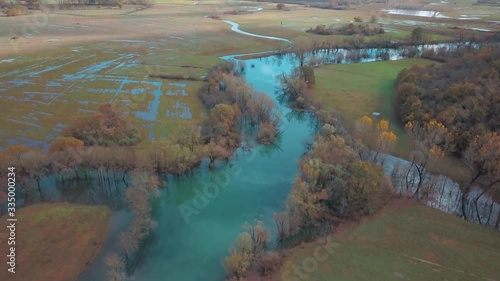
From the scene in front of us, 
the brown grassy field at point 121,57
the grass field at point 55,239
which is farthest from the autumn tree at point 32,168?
the brown grassy field at point 121,57

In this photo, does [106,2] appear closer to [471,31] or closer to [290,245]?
[471,31]

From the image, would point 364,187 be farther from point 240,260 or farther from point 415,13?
point 415,13

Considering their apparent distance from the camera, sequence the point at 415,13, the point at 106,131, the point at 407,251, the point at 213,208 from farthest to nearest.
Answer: the point at 415,13
the point at 106,131
the point at 213,208
the point at 407,251

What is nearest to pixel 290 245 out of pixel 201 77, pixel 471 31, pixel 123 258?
pixel 123 258

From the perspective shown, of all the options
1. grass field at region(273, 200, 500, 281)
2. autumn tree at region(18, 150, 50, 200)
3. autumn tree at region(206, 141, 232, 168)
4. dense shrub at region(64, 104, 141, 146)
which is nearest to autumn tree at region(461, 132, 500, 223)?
grass field at region(273, 200, 500, 281)

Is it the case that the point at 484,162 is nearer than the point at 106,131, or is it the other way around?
the point at 484,162

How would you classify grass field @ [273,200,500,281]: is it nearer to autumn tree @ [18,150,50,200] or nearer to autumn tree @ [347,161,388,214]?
autumn tree @ [347,161,388,214]

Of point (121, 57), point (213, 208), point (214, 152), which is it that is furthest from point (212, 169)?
point (121, 57)
